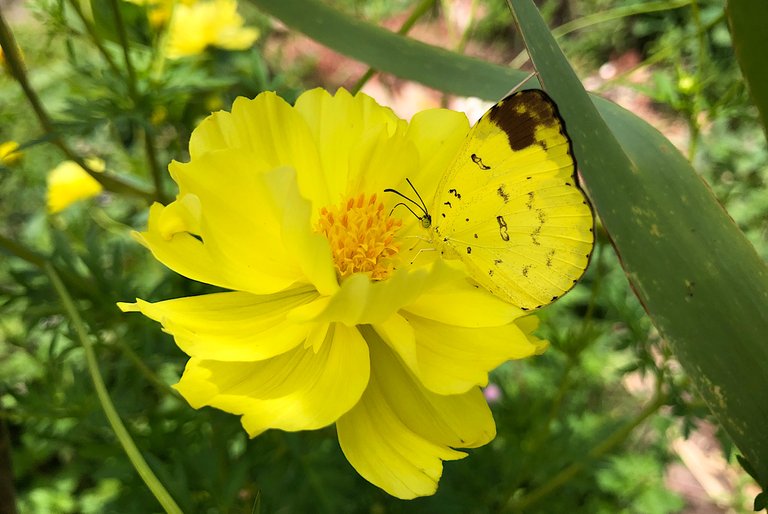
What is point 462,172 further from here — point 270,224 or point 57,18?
point 57,18

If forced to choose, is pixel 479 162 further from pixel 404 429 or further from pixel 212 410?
pixel 212 410

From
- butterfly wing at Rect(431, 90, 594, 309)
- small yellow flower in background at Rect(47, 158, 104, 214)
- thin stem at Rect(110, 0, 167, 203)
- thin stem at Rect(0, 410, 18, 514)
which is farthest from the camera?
small yellow flower in background at Rect(47, 158, 104, 214)

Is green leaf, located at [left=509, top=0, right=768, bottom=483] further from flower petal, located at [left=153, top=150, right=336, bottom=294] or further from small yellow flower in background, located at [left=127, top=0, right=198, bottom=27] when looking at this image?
small yellow flower in background, located at [left=127, top=0, right=198, bottom=27]

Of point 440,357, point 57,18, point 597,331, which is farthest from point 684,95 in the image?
point 57,18

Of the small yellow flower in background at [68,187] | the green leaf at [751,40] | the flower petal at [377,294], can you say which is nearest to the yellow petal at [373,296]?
the flower petal at [377,294]

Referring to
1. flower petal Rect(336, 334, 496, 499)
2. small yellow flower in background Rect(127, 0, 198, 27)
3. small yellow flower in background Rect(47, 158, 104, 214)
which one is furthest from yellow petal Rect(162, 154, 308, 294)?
small yellow flower in background Rect(47, 158, 104, 214)
